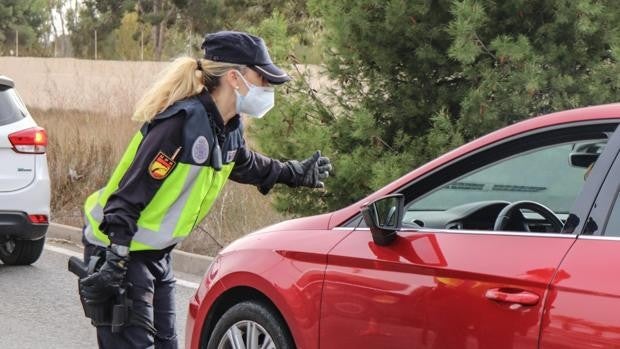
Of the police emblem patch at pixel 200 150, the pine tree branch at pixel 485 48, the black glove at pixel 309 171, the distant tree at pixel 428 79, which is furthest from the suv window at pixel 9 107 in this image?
the police emblem patch at pixel 200 150

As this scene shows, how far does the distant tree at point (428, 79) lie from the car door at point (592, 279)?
405cm

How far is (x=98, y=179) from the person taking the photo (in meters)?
12.1

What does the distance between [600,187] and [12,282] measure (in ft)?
18.9

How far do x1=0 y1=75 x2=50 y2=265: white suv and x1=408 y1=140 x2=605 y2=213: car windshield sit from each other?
4819 millimetres

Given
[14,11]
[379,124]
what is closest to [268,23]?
Result: [379,124]

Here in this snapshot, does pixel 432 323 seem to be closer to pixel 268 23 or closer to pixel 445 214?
pixel 445 214

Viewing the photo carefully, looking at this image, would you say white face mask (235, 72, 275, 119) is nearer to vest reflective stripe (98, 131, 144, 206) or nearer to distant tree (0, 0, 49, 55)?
vest reflective stripe (98, 131, 144, 206)

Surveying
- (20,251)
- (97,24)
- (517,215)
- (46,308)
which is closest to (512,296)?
(517,215)

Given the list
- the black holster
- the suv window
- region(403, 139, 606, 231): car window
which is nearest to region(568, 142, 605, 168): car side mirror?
region(403, 139, 606, 231): car window

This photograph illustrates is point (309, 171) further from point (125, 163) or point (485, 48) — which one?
point (485, 48)

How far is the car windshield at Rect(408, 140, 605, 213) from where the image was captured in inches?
129

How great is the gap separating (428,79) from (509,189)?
4.42m

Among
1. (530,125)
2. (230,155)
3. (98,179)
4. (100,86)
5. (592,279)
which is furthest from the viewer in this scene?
(100,86)

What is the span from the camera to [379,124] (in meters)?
7.97
